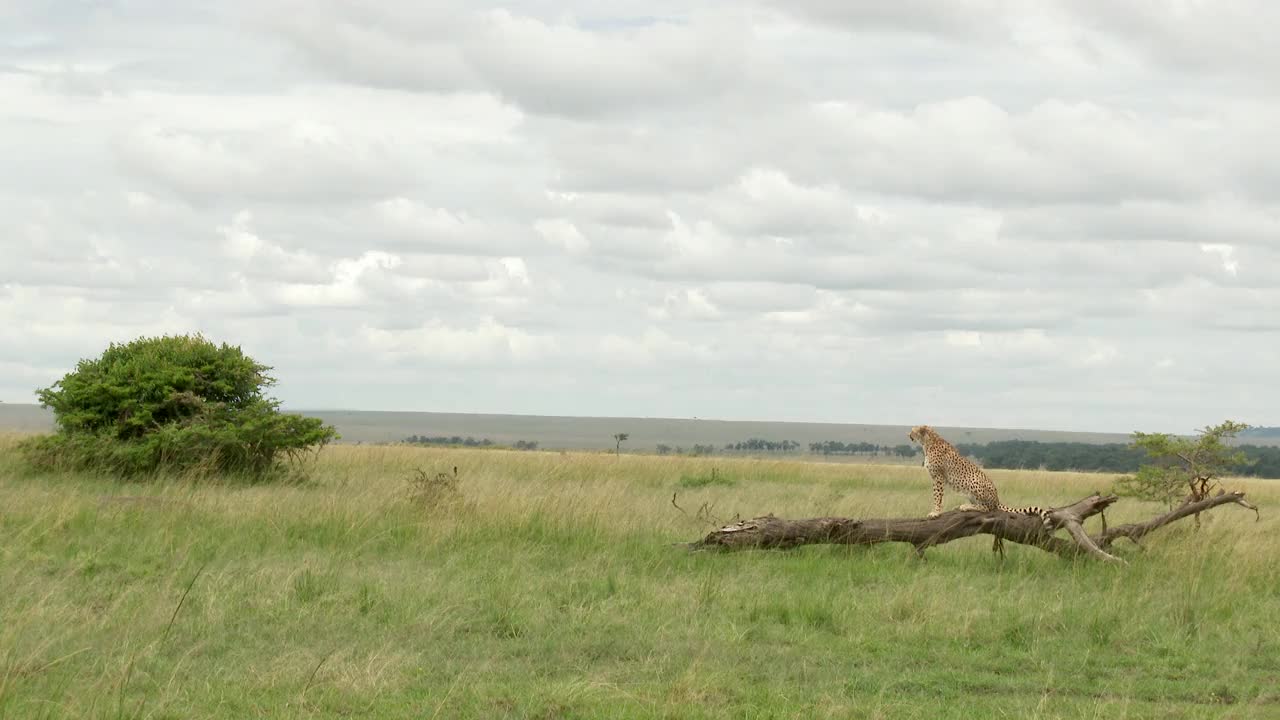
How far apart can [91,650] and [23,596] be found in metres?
1.64

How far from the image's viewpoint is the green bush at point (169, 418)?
1648 cm

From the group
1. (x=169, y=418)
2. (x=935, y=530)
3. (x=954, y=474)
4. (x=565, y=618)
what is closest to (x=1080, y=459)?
(x=954, y=474)

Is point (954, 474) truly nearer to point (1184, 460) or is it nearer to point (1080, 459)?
point (1184, 460)

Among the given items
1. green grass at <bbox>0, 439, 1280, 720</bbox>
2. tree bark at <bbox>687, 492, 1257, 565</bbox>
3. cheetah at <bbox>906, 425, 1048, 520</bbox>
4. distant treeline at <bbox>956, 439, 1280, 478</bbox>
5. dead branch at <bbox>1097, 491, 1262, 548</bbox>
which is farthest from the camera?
distant treeline at <bbox>956, 439, 1280, 478</bbox>

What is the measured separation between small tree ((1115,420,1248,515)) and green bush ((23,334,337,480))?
37.6 ft

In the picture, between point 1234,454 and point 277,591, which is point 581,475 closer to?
point 1234,454

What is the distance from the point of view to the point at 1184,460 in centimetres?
1416

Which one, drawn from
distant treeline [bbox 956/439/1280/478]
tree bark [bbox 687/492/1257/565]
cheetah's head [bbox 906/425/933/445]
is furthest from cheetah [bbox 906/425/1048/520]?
distant treeline [bbox 956/439/1280/478]

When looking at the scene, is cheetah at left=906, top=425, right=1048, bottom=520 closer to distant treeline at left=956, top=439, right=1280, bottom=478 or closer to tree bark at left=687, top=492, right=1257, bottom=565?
tree bark at left=687, top=492, right=1257, bottom=565

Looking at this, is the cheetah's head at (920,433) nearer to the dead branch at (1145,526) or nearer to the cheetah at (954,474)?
the cheetah at (954,474)

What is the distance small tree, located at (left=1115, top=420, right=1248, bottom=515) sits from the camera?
14.2 metres

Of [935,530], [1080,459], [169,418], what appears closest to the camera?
[935,530]

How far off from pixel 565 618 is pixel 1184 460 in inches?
366

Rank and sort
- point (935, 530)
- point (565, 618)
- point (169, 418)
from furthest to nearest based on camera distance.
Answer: point (169, 418) → point (935, 530) → point (565, 618)
